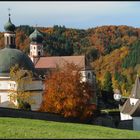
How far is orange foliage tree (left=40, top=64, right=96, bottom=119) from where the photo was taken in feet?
133

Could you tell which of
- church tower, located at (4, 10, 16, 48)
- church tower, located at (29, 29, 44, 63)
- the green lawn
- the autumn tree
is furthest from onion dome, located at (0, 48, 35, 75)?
church tower, located at (29, 29, 44, 63)

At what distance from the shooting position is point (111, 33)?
15638 centimetres

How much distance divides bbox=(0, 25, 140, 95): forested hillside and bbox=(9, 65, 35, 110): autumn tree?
1625 inches

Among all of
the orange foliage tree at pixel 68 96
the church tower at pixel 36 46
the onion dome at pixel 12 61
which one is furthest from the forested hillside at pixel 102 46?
the orange foliage tree at pixel 68 96

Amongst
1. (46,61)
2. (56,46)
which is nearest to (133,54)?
(56,46)

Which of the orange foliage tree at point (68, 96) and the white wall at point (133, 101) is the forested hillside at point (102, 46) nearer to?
the white wall at point (133, 101)

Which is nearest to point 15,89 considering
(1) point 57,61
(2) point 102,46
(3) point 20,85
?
(3) point 20,85

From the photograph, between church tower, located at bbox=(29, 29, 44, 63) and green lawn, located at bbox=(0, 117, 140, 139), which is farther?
church tower, located at bbox=(29, 29, 44, 63)

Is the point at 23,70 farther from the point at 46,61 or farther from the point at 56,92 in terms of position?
the point at 46,61

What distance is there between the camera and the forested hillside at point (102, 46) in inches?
4216

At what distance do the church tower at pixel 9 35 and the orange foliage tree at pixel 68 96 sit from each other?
15.4 metres

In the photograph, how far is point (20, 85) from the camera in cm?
4694

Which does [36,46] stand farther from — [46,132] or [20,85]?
[46,132]

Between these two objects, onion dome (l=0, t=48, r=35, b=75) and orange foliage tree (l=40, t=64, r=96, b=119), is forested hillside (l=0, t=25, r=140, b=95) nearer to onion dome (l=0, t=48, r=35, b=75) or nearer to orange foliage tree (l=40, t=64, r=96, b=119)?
onion dome (l=0, t=48, r=35, b=75)
